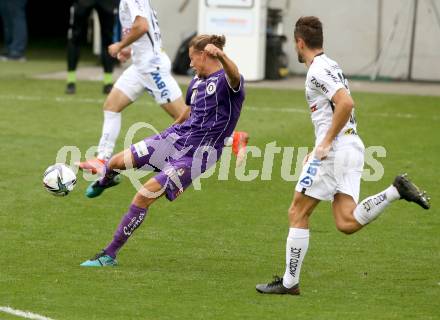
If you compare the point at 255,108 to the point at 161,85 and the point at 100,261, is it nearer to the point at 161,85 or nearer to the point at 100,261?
the point at 161,85

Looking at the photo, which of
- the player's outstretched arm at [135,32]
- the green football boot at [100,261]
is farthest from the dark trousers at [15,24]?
the green football boot at [100,261]

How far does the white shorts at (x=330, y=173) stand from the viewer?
772 cm

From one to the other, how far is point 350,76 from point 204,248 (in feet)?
41.4

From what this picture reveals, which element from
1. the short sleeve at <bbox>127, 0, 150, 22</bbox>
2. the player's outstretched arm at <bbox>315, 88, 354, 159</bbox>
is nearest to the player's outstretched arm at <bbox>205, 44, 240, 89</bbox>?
the player's outstretched arm at <bbox>315, 88, 354, 159</bbox>

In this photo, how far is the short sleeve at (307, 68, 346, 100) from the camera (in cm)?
757

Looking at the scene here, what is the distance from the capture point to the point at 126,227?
8.49 m

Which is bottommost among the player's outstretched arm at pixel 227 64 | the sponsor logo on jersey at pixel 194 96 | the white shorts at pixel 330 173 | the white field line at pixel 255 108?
the white field line at pixel 255 108

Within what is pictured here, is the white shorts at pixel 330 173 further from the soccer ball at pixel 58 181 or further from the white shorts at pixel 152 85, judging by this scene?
the white shorts at pixel 152 85

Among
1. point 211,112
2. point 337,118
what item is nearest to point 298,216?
point 337,118

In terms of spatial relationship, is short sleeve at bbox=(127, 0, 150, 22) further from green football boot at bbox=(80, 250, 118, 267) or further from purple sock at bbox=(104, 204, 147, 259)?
green football boot at bbox=(80, 250, 118, 267)

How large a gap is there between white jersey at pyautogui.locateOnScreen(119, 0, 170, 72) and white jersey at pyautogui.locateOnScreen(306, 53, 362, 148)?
4.50 meters

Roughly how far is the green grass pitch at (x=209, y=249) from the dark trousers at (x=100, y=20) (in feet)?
9.53

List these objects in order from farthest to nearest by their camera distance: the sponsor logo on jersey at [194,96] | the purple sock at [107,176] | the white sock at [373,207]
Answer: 1. the purple sock at [107,176]
2. the sponsor logo on jersey at [194,96]
3. the white sock at [373,207]

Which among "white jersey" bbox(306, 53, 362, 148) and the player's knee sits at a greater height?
"white jersey" bbox(306, 53, 362, 148)
